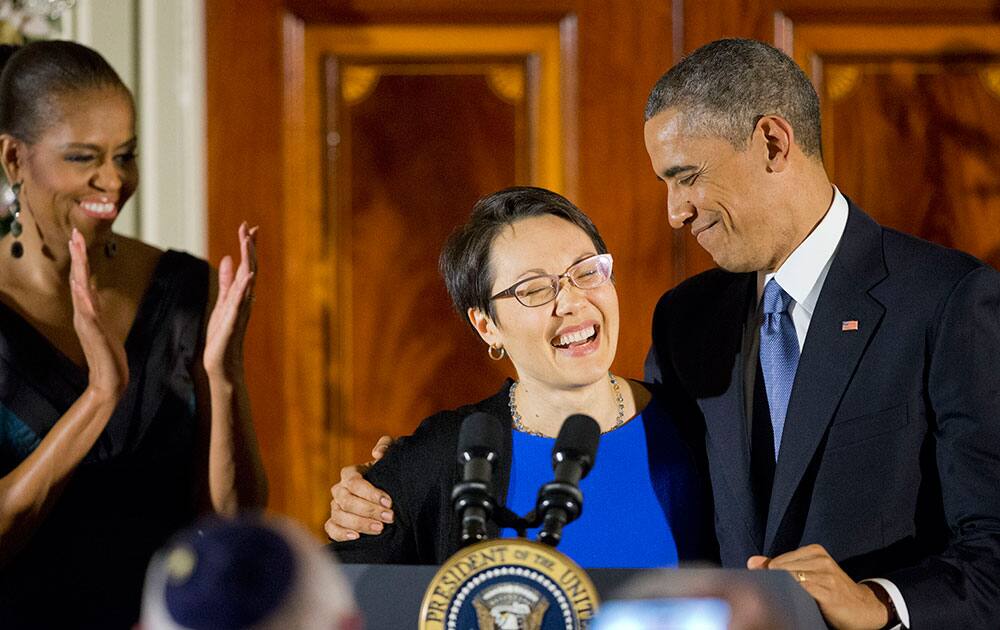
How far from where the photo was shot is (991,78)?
2.99 m

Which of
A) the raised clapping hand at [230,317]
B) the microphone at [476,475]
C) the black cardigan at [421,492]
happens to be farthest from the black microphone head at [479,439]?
the raised clapping hand at [230,317]

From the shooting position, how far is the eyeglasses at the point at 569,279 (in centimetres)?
176

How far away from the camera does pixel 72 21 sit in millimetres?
2906

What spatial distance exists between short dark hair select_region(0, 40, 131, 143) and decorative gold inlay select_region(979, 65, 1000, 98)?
202 centimetres

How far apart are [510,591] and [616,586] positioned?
13 cm

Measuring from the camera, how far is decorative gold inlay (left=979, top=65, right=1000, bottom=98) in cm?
299

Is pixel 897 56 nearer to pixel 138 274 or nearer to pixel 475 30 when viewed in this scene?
pixel 475 30

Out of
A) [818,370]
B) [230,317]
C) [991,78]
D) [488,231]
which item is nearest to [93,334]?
[230,317]

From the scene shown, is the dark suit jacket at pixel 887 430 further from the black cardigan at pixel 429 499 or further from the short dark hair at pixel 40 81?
the short dark hair at pixel 40 81

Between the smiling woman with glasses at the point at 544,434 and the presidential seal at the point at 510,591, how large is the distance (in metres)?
0.52

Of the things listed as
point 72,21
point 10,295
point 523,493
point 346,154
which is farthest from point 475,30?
point 523,493

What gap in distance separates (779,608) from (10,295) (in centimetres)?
162

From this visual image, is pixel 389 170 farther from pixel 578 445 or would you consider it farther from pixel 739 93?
pixel 578 445

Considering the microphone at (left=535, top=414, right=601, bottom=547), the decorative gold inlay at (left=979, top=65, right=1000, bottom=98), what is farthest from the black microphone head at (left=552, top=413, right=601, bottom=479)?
the decorative gold inlay at (left=979, top=65, right=1000, bottom=98)
